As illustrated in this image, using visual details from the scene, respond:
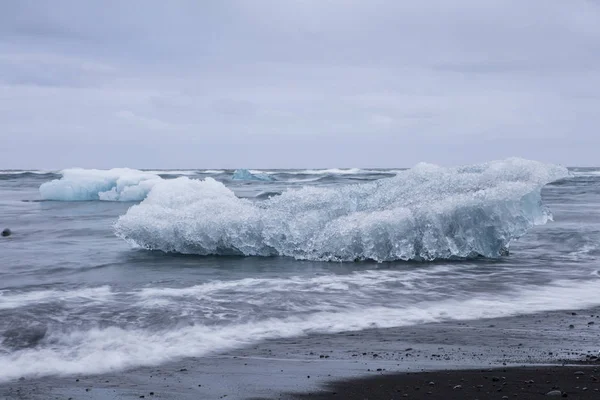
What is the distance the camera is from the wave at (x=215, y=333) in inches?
183

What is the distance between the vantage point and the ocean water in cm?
548

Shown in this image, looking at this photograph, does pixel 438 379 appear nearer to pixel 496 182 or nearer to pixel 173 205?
pixel 496 182

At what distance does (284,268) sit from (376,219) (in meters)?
1.50

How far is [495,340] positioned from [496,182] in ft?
16.6

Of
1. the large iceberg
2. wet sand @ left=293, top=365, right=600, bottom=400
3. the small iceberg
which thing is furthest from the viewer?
the small iceberg

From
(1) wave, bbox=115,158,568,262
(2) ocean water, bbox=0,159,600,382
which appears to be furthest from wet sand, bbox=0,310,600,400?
(1) wave, bbox=115,158,568,262

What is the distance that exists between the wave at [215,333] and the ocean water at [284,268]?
0.02 metres

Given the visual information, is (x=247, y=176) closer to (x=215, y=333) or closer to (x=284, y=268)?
(x=284, y=268)

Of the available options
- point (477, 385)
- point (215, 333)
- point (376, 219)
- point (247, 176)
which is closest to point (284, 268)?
point (376, 219)

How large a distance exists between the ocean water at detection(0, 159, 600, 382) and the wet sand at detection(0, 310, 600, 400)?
1.05 feet

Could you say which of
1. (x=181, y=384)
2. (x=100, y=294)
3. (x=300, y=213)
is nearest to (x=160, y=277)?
(x=100, y=294)

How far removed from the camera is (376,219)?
9.31m

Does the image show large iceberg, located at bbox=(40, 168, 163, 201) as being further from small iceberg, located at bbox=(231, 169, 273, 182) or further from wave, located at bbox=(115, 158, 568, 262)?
small iceberg, located at bbox=(231, 169, 273, 182)

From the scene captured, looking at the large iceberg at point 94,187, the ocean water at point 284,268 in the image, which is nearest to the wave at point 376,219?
the ocean water at point 284,268
